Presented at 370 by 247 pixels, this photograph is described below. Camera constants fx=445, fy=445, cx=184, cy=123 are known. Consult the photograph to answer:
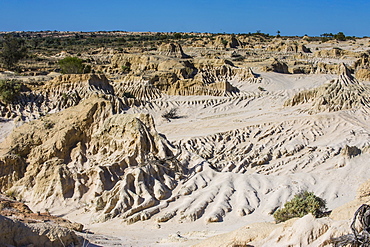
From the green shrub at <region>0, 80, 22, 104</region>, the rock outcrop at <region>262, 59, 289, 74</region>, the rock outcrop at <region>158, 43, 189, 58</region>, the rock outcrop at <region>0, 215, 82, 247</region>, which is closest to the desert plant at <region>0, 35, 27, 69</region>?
the green shrub at <region>0, 80, 22, 104</region>

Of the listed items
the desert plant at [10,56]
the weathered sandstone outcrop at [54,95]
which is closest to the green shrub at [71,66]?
the desert plant at [10,56]

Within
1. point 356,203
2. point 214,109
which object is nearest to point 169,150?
point 356,203

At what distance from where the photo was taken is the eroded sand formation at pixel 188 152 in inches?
650

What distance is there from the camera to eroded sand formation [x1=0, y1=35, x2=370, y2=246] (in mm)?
16516

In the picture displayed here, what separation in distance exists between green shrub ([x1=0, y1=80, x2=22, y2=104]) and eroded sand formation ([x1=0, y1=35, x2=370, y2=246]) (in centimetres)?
60

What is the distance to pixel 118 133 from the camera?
20953mm

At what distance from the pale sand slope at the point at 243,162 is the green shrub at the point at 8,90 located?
32.5 feet

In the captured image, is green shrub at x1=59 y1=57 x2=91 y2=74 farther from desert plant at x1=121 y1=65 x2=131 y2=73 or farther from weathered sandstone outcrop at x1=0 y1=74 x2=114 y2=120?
weathered sandstone outcrop at x1=0 y1=74 x2=114 y2=120

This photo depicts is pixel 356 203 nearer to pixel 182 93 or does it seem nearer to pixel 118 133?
pixel 118 133

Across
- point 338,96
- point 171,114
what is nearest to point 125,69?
point 171,114

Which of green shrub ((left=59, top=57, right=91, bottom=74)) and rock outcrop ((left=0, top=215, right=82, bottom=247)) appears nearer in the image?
rock outcrop ((left=0, top=215, right=82, bottom=247))

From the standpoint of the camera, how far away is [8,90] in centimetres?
3566

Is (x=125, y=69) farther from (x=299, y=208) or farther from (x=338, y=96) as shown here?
(x=299, y=208)

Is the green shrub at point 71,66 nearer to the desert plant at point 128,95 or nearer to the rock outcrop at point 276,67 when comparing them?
the desert plant at point 128,95
